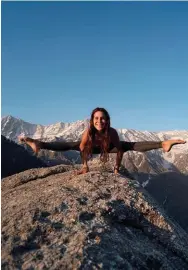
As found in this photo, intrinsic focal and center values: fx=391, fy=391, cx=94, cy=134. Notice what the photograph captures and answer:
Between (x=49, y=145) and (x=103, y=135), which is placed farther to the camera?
(x=49, y=145)

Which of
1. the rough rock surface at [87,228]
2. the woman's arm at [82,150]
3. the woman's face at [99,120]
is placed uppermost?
the woman's face at [99,120]

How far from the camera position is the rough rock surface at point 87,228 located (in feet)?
24.6

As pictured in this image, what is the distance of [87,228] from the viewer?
28.0 ft

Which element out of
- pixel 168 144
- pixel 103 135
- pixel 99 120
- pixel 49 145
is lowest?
pixel 49 145

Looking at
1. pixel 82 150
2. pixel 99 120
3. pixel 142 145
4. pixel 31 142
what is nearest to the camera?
pixel 31 142

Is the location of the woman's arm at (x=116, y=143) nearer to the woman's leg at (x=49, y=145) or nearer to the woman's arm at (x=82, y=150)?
the woman's arm at (x=82, y=150)

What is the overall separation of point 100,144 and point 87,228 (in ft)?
14.0

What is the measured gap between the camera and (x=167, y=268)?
8.45 meters

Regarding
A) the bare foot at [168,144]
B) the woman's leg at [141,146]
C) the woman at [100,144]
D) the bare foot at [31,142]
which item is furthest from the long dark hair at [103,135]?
the bare foot at [168,144]

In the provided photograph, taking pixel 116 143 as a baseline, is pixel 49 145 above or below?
below

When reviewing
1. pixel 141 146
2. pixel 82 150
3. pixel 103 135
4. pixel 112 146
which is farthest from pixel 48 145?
pixel 141 146

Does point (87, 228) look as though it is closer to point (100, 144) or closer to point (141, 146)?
point (100, 144)

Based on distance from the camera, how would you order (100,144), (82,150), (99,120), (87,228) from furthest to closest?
(82,150)
(100,144)
(99,120)
(87,228)

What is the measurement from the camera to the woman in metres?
12.0
